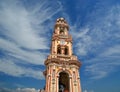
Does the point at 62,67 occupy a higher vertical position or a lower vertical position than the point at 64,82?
higher

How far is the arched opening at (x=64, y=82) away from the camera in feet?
132

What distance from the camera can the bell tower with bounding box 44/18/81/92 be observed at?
3772cm

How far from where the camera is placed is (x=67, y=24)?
50469 millimetres

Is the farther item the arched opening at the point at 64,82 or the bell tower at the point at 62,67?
the arched opening at the point at 64,82

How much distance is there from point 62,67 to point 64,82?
396 centimetres

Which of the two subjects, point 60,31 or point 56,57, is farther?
point 60,31

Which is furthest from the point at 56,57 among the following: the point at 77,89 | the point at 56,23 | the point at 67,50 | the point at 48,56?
the point at 56,23

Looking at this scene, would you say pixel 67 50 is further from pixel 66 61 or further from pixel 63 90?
pixel 63 90

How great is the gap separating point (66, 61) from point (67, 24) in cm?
1328

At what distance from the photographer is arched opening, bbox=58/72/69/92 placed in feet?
132

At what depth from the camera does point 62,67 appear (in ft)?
130

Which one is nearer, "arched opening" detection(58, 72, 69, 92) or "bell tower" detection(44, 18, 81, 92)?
"bell tower" detection(44, 18, 81, 92)

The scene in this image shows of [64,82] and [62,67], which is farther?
[64,82]

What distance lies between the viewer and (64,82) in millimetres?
41625
